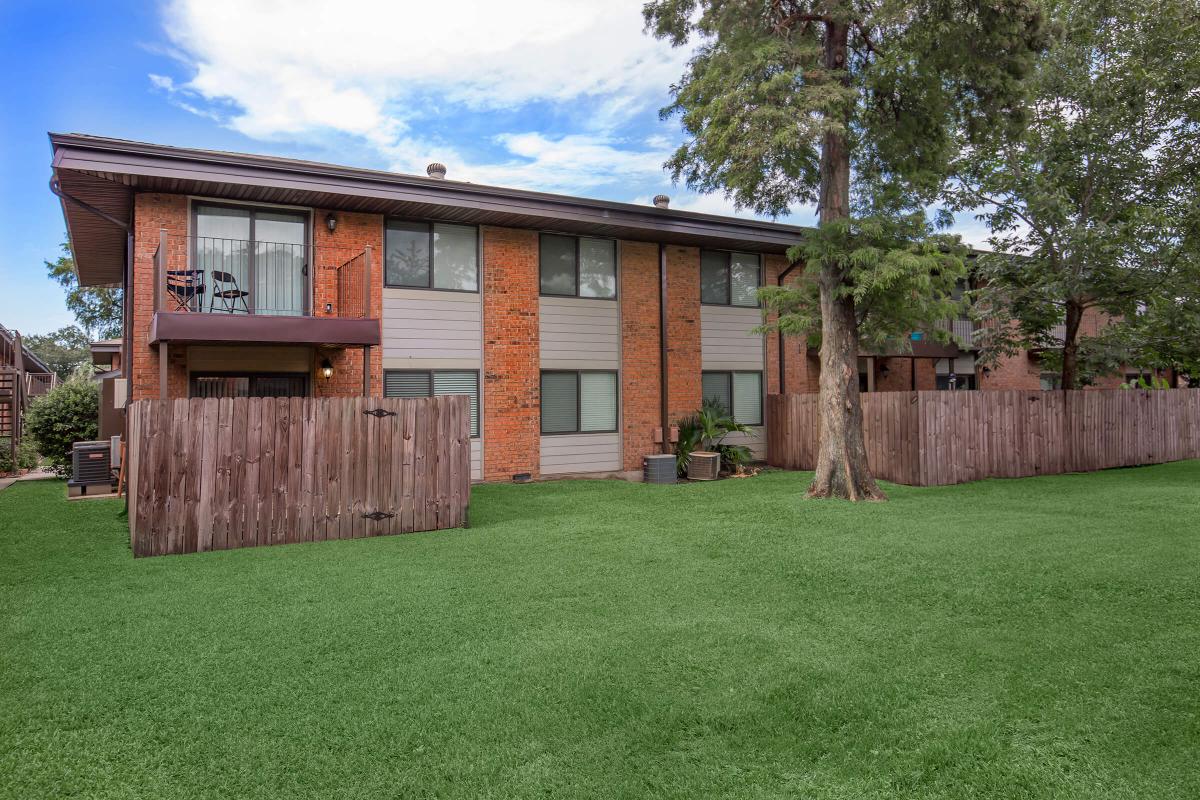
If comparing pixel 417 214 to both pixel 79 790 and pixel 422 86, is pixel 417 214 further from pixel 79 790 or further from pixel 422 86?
pixel 79 790

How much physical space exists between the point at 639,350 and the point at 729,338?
2.41m

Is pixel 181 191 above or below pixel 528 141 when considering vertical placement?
below

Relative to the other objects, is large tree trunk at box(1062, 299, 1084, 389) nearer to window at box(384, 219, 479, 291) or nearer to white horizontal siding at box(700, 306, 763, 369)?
white horizontal siding at box(700, 306, 763, 369)

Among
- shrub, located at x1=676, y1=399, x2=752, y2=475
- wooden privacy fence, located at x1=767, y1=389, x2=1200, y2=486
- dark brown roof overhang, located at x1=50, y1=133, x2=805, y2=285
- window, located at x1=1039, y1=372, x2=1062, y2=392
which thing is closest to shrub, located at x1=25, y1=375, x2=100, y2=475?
A: dark brown roof overhang, located at x1=50, y1=133, x2=805, y2=285

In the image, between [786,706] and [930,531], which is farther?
[930,531]

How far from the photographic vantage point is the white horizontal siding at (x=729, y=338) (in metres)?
16.2

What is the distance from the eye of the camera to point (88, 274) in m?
17.4

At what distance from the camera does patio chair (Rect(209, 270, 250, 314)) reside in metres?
11.4

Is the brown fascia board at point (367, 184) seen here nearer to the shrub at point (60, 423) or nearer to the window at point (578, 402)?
the window at point (578, 402)

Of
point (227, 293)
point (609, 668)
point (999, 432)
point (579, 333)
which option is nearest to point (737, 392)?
point (579, 333)

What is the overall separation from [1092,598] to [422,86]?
17020 mm

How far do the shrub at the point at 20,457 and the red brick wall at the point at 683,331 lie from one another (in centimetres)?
1431

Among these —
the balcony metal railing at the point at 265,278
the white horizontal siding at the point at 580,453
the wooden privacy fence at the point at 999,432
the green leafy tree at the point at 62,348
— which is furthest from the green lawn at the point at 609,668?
the green leafy tree at the point at 62,348

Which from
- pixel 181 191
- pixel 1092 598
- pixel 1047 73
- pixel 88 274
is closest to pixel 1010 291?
pixel 1047 73
